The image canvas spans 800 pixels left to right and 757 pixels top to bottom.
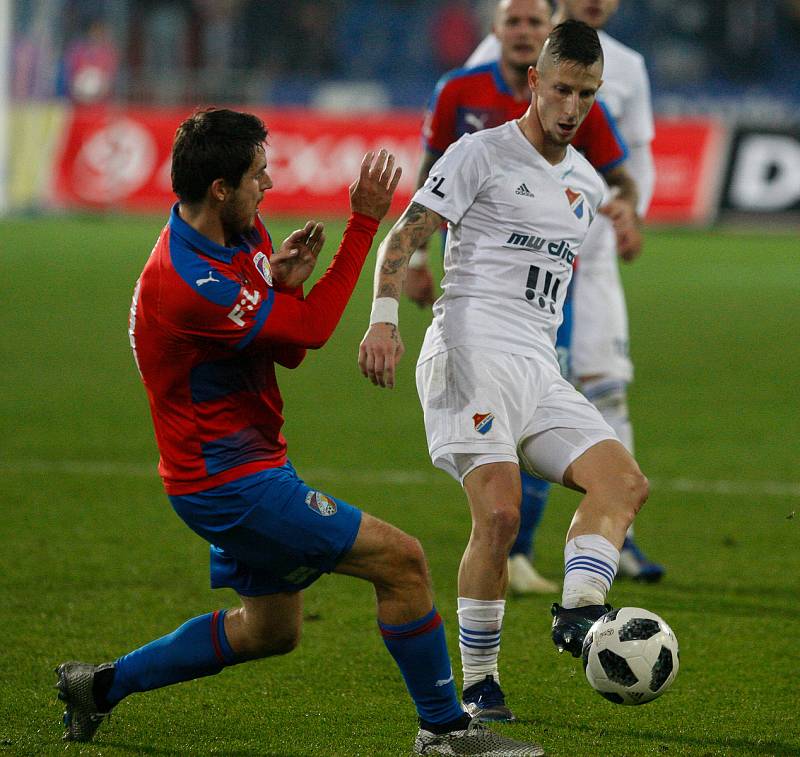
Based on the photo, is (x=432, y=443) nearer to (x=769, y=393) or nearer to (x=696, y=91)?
(x=769, y=393)

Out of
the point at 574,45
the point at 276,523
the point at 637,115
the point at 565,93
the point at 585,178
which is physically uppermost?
the point at 574,45

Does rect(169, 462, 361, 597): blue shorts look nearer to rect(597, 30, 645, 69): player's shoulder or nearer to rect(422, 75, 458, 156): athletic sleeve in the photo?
rect(422, 75, 458, 156): athletic sleeve

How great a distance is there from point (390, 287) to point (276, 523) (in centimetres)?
92

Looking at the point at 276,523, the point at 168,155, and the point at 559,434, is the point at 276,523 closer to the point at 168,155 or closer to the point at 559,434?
the point at 559,434

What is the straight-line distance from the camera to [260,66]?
29.8 metres

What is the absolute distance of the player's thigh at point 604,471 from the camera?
441 centimetres

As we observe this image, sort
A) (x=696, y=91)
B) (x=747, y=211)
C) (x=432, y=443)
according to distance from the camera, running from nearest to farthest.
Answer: (x=432, y=443), (x=747, y=211), (x=696, y=91)

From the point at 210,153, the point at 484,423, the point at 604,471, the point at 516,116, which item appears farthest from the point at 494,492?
the point at 516,116

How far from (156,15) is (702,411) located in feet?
71.8

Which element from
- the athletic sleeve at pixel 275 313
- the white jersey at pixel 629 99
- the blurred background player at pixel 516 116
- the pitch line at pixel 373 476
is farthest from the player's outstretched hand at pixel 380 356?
the pitch line at pixel 373 476

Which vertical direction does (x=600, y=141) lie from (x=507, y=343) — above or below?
above

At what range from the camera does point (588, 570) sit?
4191 millimetres

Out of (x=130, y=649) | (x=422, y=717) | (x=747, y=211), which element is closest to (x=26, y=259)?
(x=747, y=211)

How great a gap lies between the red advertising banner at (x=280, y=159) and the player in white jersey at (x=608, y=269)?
14.8m
